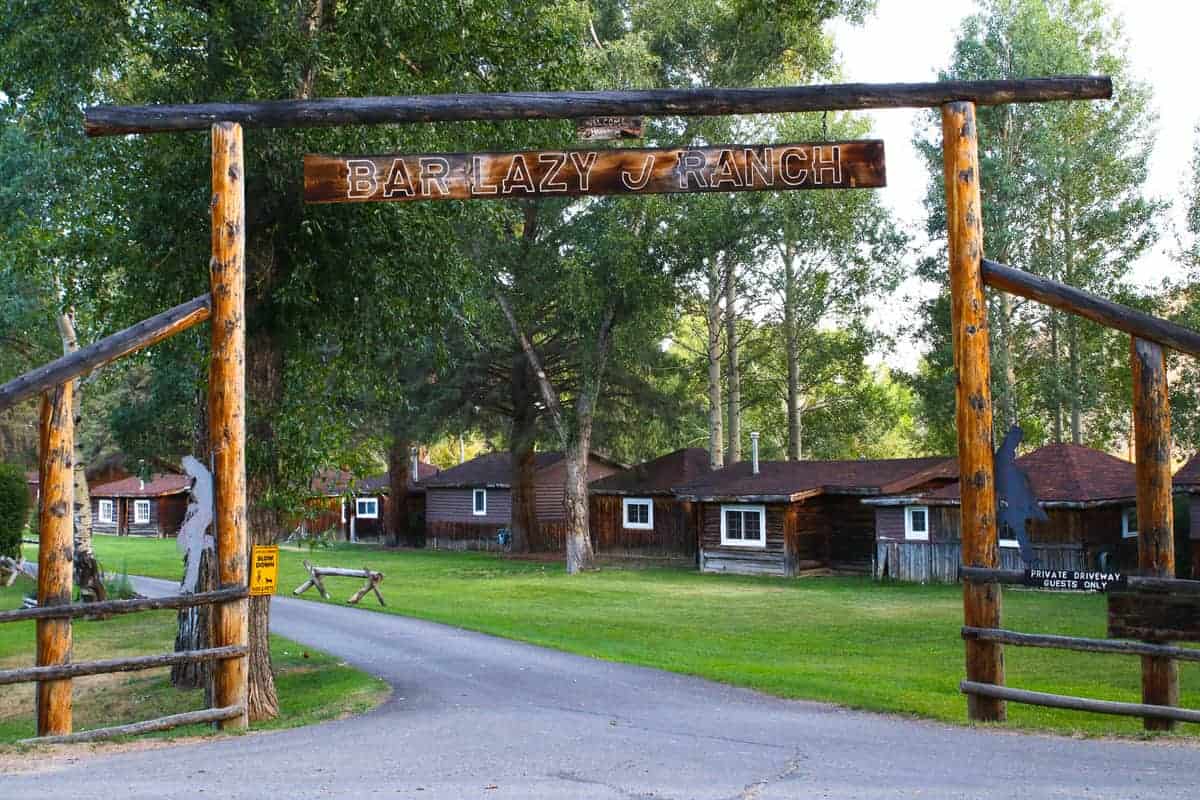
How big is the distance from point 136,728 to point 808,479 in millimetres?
29801

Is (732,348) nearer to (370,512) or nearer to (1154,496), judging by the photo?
(370,512)

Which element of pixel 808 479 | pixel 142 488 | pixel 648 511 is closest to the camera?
pixel 808 479

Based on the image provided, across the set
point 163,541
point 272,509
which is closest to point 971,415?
point 272,509

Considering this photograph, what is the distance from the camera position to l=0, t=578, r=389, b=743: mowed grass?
1212 centimetres

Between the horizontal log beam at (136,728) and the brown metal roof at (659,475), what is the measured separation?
Answer: 3320 cm

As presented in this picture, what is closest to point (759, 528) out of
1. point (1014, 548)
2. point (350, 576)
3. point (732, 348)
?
point (1014, 548)

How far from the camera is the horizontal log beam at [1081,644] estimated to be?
9.06 metres

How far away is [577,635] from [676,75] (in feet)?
72.8

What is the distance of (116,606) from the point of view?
31.4ft

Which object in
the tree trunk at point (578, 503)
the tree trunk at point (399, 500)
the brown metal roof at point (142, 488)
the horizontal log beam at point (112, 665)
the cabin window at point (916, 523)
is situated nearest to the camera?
the horizontal log beam at point (112, 665)

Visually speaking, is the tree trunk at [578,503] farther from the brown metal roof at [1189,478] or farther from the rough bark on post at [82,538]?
the brown metal roof at [1189,478]

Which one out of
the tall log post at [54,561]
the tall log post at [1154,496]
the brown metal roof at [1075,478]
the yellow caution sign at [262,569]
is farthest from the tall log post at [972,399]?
the brown metal roof at [1075,478]

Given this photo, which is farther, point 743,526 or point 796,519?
point 743,526

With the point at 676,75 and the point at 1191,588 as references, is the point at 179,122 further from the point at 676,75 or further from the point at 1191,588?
the point at 676,75
